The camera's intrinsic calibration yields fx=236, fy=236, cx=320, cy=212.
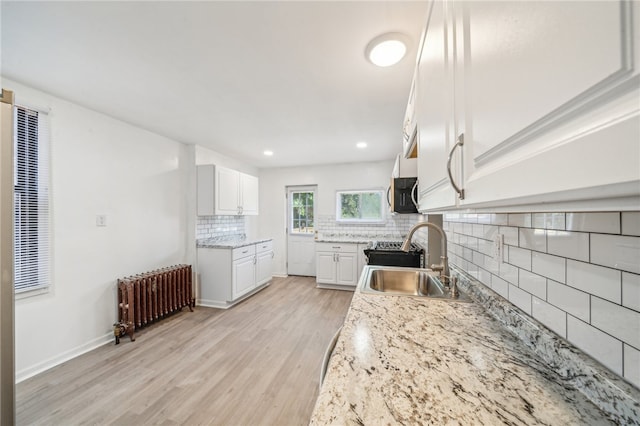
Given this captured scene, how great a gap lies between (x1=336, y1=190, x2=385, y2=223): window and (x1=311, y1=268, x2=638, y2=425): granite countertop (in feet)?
11.8

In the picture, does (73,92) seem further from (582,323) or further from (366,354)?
(582,323)

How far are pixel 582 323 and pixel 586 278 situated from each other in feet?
0.38

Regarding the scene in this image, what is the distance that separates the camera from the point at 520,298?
85 cm

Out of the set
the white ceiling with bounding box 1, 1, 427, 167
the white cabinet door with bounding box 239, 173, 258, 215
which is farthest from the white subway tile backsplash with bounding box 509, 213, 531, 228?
the white cabinet door with bounding box 239, 173, 258, 215

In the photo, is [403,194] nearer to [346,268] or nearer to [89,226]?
[346,268]

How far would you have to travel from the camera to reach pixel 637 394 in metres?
0.47

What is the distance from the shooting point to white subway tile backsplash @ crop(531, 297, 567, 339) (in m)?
0.67

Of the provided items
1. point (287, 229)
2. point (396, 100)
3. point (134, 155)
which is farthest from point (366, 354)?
point (287, 229)

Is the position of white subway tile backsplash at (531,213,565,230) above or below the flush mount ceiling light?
below

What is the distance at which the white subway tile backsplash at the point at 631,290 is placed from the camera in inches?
19.5

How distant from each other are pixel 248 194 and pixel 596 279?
409cm

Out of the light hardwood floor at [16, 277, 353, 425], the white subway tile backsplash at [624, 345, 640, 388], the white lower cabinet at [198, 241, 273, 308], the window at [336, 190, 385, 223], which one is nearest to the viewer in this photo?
the white subway tile backsplash at [624, 345, 640, 388]

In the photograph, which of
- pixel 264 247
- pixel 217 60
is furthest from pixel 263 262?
pixel 217 60

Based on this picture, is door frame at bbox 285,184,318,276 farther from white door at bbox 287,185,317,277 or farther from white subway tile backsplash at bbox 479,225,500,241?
white subway tile backsplash at bbox 479,225,500,241
